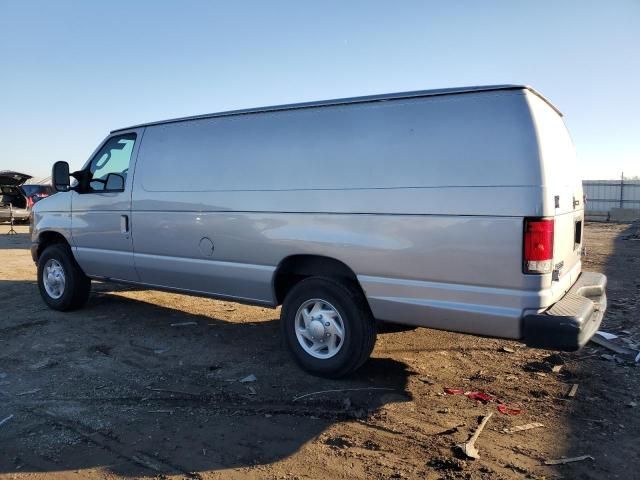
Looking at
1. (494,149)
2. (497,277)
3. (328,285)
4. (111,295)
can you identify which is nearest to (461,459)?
(497,277)

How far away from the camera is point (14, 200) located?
1870cm

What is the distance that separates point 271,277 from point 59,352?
2.40m

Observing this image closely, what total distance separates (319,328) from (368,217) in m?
1.07

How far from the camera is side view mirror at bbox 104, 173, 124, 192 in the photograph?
6048mm

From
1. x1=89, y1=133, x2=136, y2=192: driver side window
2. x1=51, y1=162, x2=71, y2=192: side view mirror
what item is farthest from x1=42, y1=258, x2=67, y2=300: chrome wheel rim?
x1=89, y1=133, x2=136, y2=192: driver side window

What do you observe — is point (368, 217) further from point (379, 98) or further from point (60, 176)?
point (60, 176)

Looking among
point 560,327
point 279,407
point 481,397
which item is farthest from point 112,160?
point 560,327

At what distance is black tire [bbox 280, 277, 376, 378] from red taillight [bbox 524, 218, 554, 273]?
138 centimetres

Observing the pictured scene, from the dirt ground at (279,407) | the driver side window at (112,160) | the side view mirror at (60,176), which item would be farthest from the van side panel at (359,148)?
the dirt ground at (279,407)

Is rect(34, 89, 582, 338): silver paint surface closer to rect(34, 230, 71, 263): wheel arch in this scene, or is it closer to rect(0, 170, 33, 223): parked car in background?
rect(34, 230, 71, 263): wheel arch

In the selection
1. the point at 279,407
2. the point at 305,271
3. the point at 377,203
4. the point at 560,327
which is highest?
the point at 377,203

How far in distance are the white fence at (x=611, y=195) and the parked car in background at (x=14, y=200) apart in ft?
90.8

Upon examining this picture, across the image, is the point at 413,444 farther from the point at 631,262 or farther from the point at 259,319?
the point at 631,262

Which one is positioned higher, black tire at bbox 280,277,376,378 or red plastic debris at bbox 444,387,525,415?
black tire at bbox 280,277,376,378
